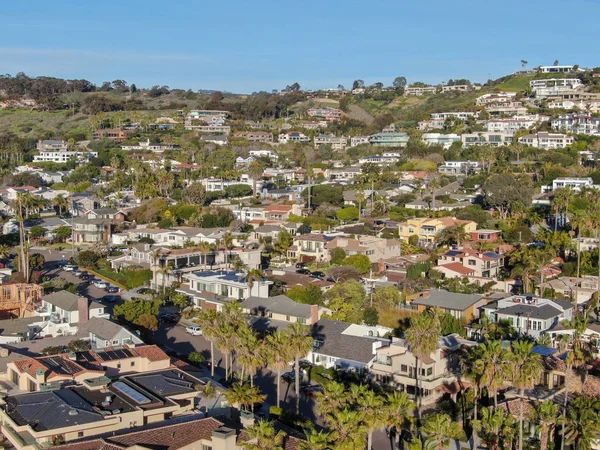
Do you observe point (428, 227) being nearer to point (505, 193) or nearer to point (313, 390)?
point (505, 193)

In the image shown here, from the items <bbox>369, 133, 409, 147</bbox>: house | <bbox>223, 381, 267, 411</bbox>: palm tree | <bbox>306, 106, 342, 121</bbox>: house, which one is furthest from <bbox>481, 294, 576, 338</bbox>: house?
<bbox>306, 106, 342, 121</bbox>: house

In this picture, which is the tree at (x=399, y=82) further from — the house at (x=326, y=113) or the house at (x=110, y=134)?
the house at (x=110, y=134)

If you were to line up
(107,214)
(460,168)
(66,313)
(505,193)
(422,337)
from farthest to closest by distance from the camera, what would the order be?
(460,168) < (107,214) < (505,193) < (66,313) < (422,337)

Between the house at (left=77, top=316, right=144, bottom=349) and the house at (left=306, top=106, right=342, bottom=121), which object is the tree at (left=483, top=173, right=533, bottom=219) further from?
the house at (left=306, top=106, right=342, bottom=121)

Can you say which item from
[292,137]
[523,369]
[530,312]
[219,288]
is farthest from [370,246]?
[292,137]

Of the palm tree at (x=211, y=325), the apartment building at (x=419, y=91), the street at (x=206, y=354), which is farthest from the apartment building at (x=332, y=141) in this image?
the palm tree at (x=211, y=325)
